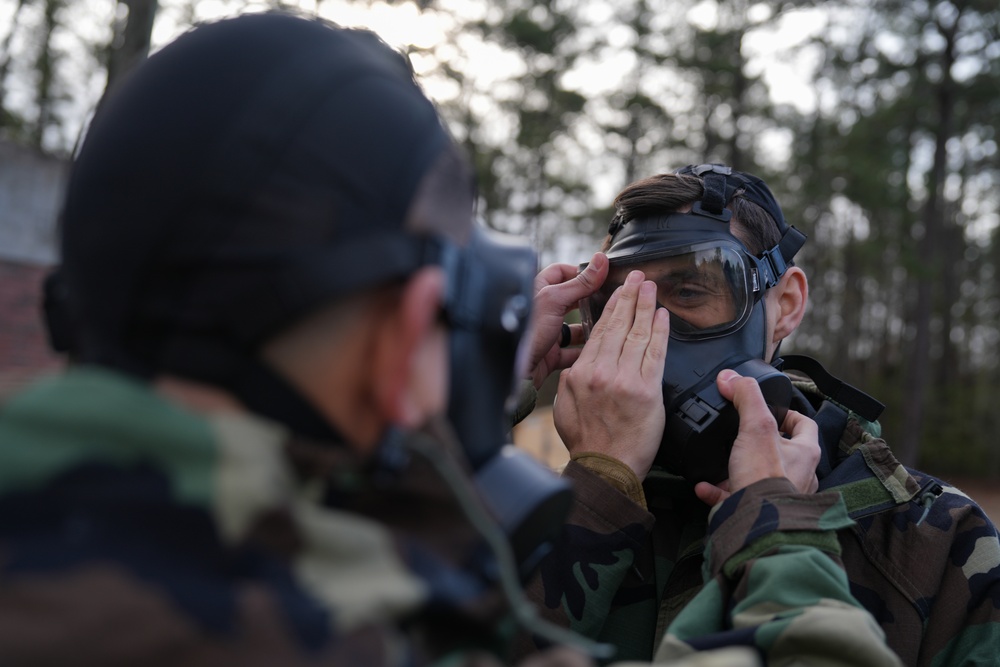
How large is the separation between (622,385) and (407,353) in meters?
1.45

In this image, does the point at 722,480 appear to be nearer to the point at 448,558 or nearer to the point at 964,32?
the point at 448,558

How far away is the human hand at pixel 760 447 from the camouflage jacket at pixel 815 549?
11cm

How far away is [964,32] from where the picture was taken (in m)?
16.3

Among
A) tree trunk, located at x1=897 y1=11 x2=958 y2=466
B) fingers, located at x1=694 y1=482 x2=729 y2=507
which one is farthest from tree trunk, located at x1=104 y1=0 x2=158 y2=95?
tree trunk, located at x1=897 y1=11 x2=958 y2=466

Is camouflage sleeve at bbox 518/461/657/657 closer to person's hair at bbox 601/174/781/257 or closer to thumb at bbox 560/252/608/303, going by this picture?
thumb at bbox 560/252/608/303

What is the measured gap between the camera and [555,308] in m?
2.82

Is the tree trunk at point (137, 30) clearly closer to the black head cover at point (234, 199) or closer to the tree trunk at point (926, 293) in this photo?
the black head cover at point (234, 199)

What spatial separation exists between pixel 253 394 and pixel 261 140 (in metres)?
0.32

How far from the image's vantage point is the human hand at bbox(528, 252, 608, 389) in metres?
2.81

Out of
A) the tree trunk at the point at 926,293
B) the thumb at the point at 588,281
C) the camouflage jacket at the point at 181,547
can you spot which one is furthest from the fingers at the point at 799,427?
the tree trunk at the point at 926,293

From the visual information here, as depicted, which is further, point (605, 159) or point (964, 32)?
point (605, 159)

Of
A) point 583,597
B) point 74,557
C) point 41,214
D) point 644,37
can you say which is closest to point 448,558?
point 74,557

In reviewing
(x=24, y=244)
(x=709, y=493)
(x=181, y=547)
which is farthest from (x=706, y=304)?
(x=24, y=244)

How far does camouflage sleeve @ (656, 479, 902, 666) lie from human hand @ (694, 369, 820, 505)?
8 cm
